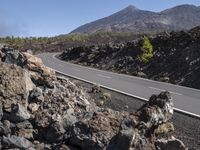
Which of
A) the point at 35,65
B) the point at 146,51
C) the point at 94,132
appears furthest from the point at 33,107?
the point at 146,51

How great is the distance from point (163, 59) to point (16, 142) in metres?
31.3

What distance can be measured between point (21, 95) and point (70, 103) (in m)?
1.34

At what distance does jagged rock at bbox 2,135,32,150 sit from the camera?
10.4 meters

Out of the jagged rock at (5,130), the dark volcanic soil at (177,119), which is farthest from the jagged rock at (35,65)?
the jagged rock at (5,130)

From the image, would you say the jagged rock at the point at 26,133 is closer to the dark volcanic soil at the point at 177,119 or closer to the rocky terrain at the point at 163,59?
the dark volcanic soil at the point at 177,119

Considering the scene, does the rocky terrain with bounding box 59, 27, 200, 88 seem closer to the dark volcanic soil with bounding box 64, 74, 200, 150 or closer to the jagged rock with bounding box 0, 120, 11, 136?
the dark volcanic soil with bounding box 64, 74, 200, 150

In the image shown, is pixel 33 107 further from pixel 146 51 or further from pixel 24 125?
pixel 146 51

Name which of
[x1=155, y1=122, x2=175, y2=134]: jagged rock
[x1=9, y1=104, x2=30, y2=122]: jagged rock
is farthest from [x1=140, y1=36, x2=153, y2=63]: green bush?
[x1=9, y1=104, x2=30, y2=122]: jagged rock

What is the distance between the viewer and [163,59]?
40.8 m

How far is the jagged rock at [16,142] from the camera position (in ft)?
34.0

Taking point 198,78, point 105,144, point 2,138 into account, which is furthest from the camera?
point 198,78

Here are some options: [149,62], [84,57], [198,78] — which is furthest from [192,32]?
[84,57]

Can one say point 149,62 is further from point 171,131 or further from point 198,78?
point 171,131

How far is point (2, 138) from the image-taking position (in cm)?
1062
